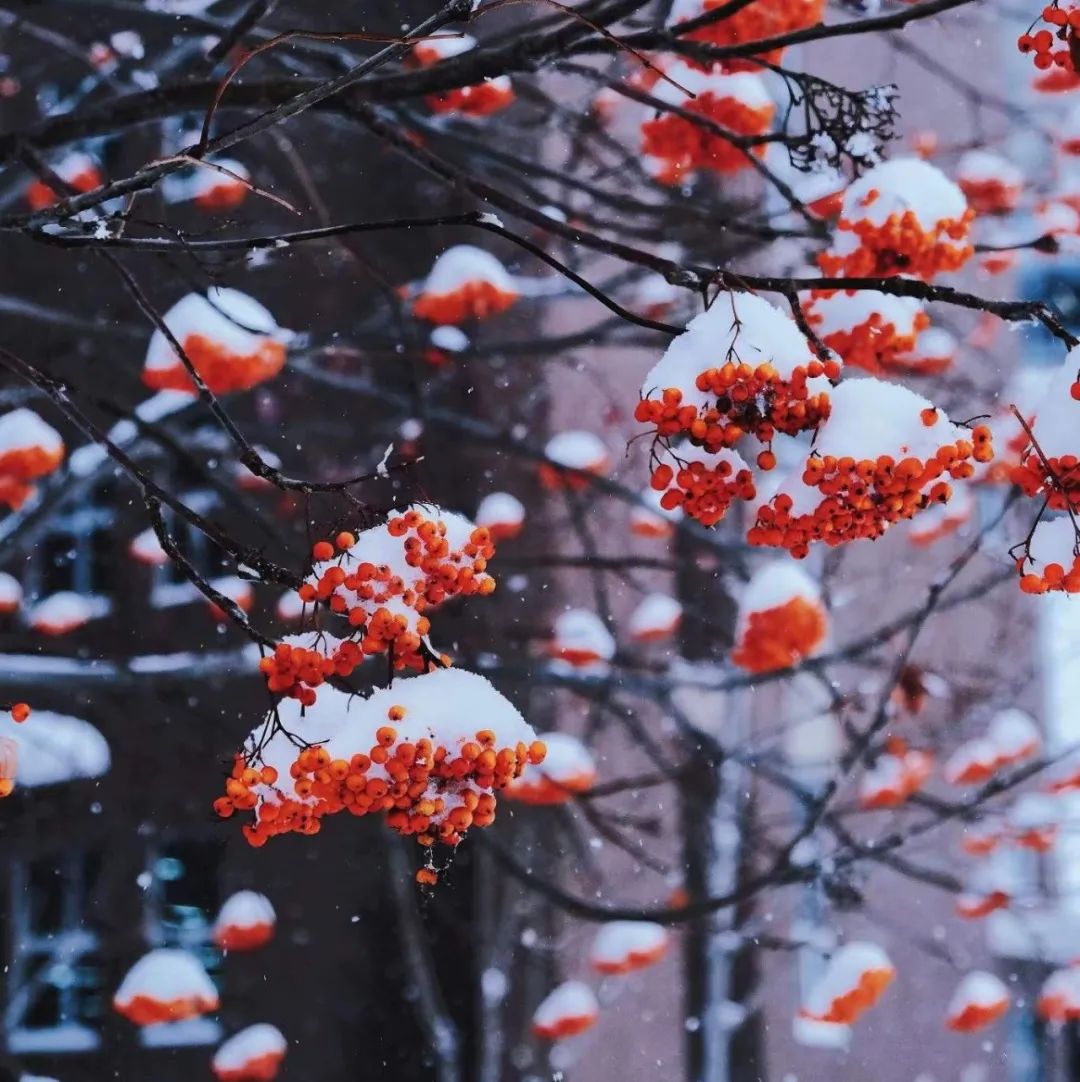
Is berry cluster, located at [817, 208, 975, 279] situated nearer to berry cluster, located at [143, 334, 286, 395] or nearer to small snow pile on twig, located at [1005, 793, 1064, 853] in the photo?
berry cluster, located at [143, 334, 286, 395]

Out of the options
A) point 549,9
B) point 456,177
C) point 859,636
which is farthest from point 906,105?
point 456,177

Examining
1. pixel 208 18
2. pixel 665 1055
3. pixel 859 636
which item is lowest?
pixel 665 1055

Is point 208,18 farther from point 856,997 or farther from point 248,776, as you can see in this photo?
point 856,997

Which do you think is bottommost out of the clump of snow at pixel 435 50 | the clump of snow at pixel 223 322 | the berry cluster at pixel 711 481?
the berry cluster at pixel 711 481

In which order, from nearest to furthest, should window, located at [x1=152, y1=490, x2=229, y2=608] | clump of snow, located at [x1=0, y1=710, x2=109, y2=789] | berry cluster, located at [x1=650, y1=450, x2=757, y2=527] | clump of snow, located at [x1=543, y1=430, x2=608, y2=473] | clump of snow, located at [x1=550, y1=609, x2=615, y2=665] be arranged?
berry cluster, located at [x1=650, y1=450, x2=757, y2=527], clump of snow, located at [x1=0, y1=710, x2=109, y2=789], window, located at [x1=152, y1=490, x2=229, y2=608], clump of snow, located at [x1=550, y1=609, x2=615, y2=665], clump of snow, located at [x1=543, y1=430, x2=608, y2=473]

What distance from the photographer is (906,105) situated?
2545mm

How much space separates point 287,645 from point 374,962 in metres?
1.44

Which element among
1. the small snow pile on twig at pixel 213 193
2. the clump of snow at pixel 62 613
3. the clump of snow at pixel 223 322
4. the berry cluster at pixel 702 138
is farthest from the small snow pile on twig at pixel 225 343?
the berry cluster at pixel 702 138

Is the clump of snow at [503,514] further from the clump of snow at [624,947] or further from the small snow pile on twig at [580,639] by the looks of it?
the clump of snow at [624,947]

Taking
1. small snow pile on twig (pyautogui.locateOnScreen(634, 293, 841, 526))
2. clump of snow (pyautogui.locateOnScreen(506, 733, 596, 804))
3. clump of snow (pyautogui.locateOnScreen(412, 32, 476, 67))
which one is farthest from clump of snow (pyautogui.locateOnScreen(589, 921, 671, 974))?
clump of snow (pyautogui.locateOnScreen(412, 32, 476, 67))

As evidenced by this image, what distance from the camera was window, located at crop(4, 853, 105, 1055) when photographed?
2123mm

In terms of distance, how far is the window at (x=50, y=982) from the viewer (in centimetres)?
212

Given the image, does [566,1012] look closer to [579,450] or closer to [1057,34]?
[579,450]

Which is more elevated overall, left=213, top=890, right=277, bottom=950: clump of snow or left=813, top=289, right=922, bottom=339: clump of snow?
left=813, top=289, right=922, bottom=339: clump of snow
